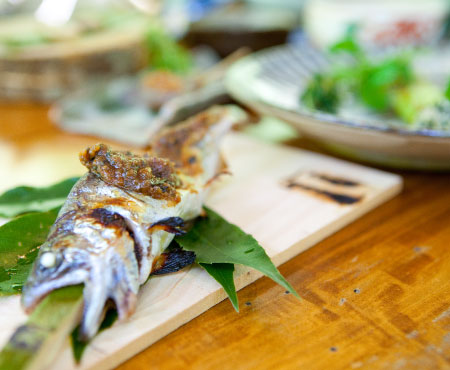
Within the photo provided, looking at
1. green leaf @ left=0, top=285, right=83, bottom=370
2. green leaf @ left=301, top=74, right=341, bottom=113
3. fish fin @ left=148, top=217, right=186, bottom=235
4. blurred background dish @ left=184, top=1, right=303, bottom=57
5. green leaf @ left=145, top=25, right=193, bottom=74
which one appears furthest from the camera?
blurred background dish @ left=184, top=1, right=303, bottom=57

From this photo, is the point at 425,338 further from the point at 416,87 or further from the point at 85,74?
the point at 85,74

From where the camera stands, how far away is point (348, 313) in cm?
94

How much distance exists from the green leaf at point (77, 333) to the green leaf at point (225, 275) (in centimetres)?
22

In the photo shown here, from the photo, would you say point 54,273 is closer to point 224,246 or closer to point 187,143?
point 224,246

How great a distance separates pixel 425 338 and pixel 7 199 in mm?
1098

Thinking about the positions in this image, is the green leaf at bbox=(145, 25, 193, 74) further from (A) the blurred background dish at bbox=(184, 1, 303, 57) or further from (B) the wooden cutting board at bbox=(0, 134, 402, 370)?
(B) the wooden cutting board at bbox=(0, 134, 402, 370)

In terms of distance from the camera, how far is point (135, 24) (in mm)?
2895

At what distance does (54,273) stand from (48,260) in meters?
0.03

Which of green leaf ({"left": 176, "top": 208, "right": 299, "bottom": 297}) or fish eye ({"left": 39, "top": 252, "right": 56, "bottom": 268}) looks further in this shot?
green leaf ({"left": 176, "top": 208, "right": 299, "bottom": 297})

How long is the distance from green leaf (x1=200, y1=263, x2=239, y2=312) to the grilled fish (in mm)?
107

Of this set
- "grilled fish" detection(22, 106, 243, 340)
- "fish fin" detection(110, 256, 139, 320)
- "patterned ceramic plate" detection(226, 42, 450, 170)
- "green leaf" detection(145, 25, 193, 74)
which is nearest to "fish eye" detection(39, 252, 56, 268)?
"grilled fish" detection(22, 106, 243, 340)

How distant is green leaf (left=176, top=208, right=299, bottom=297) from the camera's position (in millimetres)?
964

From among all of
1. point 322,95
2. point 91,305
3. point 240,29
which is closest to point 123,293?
point 91,305

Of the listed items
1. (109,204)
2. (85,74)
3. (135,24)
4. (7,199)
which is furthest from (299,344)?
(135,24)
